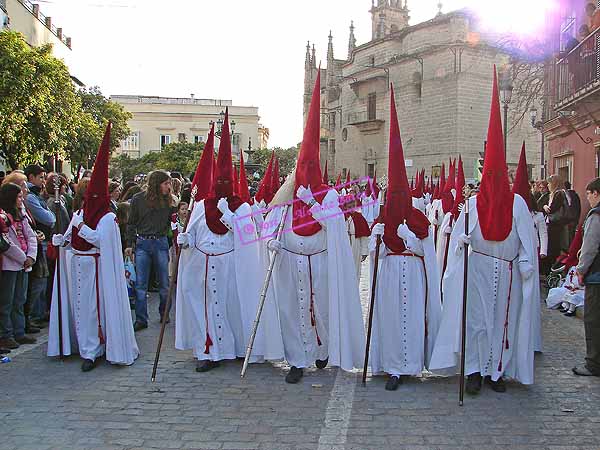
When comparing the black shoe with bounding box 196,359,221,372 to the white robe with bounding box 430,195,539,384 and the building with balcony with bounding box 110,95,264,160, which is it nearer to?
the white robe with bounding box 430,195,539,384

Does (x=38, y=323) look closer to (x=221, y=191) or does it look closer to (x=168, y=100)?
(x=221, y=191)

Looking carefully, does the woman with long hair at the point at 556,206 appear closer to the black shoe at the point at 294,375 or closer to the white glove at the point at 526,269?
the white glove at the point at 526,269

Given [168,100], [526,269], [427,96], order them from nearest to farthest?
[526,269], [427,96], [168,100]

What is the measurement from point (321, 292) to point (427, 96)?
4304 cm

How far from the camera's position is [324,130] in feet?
227

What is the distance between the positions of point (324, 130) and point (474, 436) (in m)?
65.7

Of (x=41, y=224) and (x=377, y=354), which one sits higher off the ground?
(x=41, y=224)

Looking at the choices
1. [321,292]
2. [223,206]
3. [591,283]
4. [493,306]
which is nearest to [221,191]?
[223,206]

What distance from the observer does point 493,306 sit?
5988mm

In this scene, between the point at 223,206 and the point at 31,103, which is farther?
the point at 31,103

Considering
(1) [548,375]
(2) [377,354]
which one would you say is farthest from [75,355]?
(1) [548,375]

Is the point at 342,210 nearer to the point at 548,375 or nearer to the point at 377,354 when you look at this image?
the point at 377,354

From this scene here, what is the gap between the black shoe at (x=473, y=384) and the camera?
576 cm

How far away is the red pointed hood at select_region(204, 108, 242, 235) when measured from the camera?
670cm
